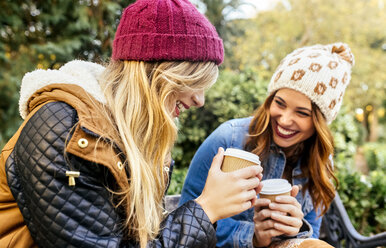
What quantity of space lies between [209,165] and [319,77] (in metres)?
0.96

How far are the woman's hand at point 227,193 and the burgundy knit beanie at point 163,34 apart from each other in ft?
1.86

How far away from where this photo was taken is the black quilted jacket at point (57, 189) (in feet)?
3.58

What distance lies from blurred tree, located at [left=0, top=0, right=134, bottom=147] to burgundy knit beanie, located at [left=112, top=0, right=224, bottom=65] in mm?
2863

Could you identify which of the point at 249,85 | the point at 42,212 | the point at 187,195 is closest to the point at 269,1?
the point at 249,85

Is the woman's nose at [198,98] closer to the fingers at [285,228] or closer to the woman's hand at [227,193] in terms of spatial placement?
the woman's hand at [227,193]

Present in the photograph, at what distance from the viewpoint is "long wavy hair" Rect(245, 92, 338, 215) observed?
2266 millimetres

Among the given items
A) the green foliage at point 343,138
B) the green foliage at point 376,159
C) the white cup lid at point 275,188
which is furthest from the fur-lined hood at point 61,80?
the green foliage at point 376,159

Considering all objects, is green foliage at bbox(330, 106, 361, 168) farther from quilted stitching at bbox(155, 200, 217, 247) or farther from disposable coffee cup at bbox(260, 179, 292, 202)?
quilted stitching at bbox(155, 200, 217, 247)

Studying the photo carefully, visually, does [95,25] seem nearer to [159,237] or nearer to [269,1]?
[159,237]

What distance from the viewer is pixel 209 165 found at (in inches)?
87.9

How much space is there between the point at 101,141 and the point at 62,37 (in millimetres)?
3778

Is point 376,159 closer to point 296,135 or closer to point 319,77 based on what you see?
point 296,135

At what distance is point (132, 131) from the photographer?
139cm

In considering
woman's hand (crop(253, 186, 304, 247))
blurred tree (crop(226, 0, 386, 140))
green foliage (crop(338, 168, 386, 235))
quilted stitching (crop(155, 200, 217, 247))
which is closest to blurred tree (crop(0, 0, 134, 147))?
woman's hand (crop(253, 186, 304, 247))
